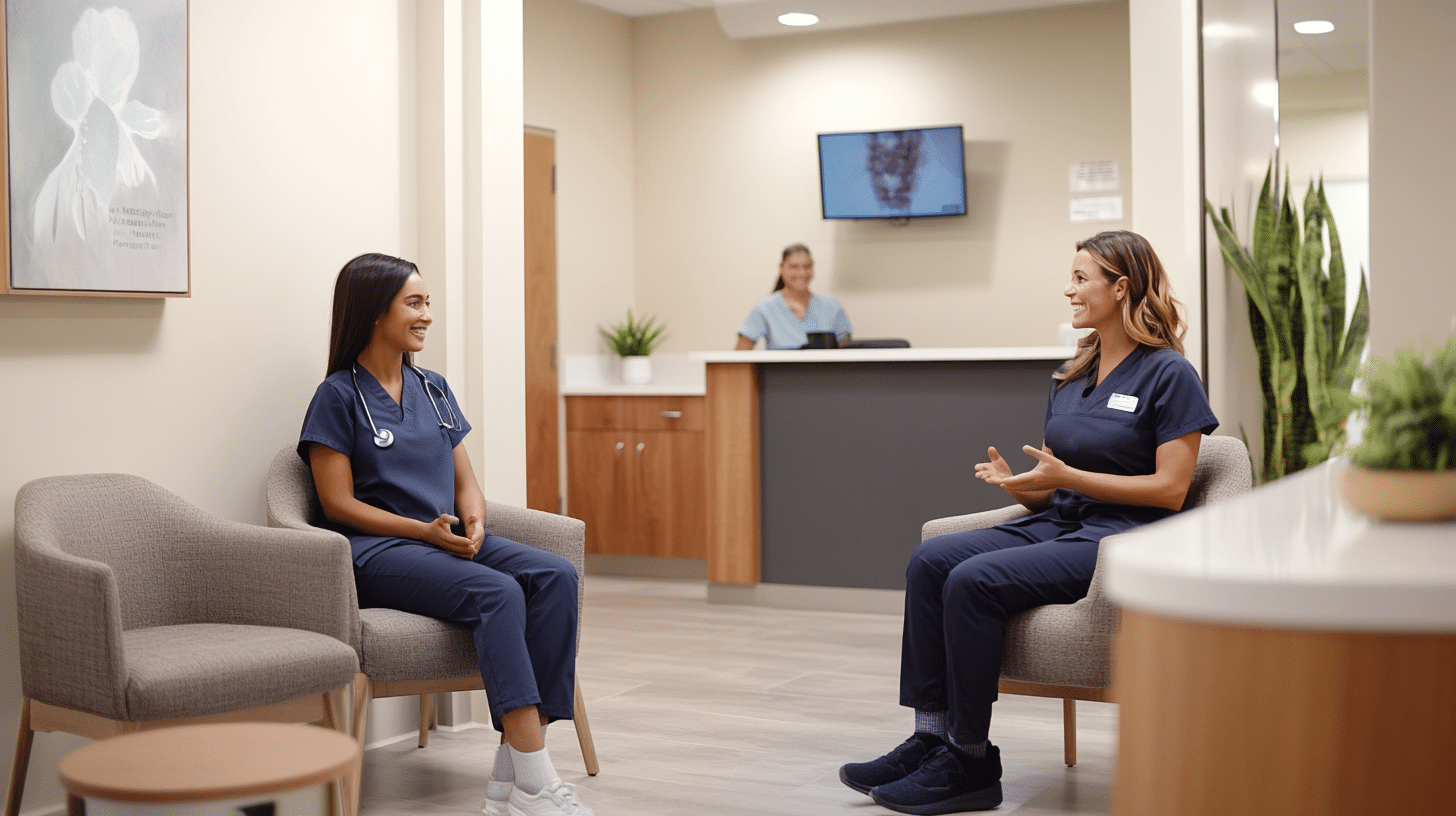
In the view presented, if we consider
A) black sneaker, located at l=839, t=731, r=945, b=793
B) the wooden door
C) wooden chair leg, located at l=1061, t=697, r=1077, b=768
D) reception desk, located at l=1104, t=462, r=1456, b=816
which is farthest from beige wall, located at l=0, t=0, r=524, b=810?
the wooden door

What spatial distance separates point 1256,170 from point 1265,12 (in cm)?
74

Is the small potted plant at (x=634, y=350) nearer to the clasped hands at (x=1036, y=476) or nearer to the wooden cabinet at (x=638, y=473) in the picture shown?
the wooden cabinet at (x=638, y=473)

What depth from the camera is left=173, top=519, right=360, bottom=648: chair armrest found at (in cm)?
272

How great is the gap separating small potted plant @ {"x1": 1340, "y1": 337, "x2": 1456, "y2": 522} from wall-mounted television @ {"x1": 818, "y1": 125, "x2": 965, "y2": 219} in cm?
547

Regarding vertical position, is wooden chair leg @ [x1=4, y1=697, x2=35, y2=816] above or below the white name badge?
below

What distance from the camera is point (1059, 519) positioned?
3086 mm

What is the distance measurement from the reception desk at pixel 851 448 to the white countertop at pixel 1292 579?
3.86 metres

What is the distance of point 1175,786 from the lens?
1211 mm

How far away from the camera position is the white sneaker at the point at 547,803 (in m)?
2.80

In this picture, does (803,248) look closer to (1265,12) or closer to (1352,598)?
(1265,12)

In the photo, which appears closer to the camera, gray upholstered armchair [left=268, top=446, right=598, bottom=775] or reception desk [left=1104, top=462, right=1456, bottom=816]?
reception desk [left=1104, top=462, right=1456, bottom=816]

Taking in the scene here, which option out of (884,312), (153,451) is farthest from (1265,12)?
(153,451)

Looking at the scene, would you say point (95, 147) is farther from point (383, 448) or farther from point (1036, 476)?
point (1036, 476)

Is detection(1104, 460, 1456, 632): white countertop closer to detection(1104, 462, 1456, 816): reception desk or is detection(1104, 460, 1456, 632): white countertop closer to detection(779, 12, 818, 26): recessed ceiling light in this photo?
detection(1104, 462, 1456, 816): reception desk
